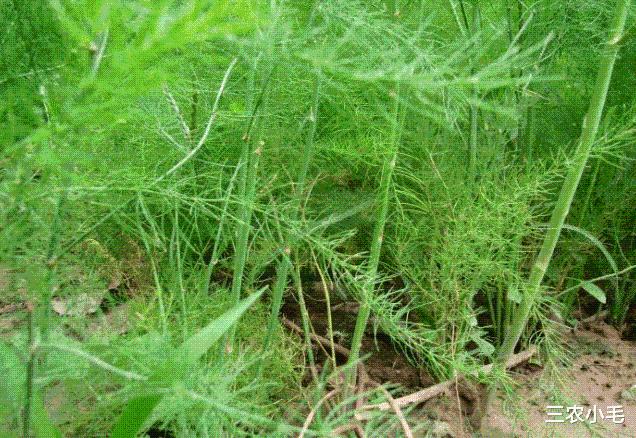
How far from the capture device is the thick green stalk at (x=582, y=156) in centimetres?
105

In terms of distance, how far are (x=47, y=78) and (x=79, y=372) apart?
0.88 ft

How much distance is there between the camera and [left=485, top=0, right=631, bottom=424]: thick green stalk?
1.05 metres

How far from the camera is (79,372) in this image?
0.73 m

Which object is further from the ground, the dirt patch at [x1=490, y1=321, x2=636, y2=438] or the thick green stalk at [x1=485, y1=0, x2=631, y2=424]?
the thick green stalk at [x1=485, y1=0, x2=631, y2=424]

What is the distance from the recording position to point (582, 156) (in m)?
1.06

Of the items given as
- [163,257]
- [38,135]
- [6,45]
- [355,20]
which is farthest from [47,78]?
[163,257]

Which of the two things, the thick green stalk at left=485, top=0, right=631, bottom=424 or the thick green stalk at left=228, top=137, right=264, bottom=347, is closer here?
the thick green stalk at left=228, top=137, right=264, bottom=347

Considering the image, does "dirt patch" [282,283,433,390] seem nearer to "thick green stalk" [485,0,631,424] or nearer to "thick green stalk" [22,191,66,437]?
"thick green stalk" [485,0,631,424]

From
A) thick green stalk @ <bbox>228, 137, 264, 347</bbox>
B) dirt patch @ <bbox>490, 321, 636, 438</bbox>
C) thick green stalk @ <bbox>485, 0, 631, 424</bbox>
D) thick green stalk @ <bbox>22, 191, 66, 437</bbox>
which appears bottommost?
dirt patch @ <bbox>490, 321, 636, 438</bbox>

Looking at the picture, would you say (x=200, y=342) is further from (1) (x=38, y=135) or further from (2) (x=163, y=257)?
(2) (x=163, y=257)

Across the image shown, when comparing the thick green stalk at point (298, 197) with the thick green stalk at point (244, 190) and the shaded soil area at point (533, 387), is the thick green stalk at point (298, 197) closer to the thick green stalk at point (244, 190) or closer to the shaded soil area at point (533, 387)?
the thick green stalk at point (244, 190)

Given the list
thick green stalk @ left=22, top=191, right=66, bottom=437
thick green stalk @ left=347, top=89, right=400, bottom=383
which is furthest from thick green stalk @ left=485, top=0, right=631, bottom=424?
thick green stalk @ left=22, top=191, right=66, bottom=437

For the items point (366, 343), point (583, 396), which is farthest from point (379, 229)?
point (583, 396)

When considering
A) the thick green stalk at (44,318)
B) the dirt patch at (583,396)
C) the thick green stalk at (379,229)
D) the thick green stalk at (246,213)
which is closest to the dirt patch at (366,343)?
the dirt patch at (583,396)
